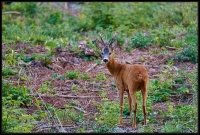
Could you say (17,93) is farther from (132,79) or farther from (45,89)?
(132,79)

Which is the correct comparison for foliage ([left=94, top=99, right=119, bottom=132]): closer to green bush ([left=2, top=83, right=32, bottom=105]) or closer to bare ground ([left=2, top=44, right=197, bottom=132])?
bare ground ([left=2, top=44, right=197, bottom=132])

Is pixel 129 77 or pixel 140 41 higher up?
pixel 129 77

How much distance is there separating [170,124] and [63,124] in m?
1.44

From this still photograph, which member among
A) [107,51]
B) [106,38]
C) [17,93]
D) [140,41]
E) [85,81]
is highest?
[107,51]

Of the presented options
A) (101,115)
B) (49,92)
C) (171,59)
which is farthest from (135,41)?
(101,115)

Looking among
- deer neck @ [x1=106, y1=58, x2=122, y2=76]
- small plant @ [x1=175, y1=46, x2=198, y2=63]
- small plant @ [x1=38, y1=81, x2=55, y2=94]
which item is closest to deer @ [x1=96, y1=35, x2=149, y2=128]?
deer neck @ [x1=106, y1=58, x2=122, y2=76]

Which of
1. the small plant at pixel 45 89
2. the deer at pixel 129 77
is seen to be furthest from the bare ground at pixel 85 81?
the deer at pixel 129 77

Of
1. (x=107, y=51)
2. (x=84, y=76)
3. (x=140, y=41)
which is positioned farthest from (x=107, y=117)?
(x=140, y=41)

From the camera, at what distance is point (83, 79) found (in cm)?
1147

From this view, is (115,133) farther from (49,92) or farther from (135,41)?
(135,41)

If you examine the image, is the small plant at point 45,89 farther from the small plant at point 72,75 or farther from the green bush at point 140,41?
the green bush at point 140,41

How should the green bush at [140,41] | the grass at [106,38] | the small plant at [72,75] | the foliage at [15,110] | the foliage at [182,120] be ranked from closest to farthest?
1. the foliage at [182,120]
2. the foliage at [15,110]
3. the grass at [106,38]
4. the small plant at [72,75]
5. the green bush at [140,41]

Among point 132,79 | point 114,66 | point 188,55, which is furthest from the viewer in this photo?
point 188,55

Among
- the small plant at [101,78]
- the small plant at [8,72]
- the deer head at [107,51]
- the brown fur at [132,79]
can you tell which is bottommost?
the small plant at [101,78]
